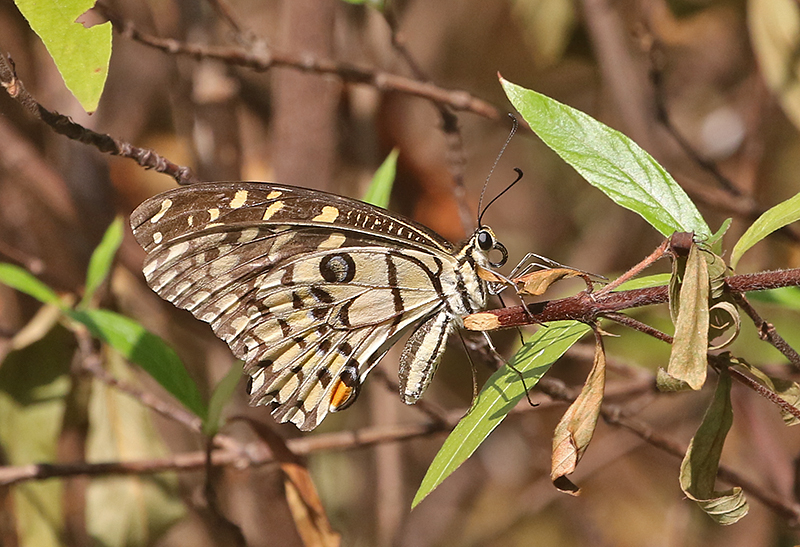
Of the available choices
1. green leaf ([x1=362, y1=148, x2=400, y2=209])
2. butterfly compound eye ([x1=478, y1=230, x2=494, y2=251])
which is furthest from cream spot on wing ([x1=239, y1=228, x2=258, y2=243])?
butterfly compound eye ([x1=478, y1=230, x2=494, y2=251])

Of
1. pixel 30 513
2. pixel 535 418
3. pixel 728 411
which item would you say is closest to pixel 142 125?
pixel 30 513

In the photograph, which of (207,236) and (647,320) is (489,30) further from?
(207,236)

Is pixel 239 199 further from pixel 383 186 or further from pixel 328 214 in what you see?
pixel 383 186

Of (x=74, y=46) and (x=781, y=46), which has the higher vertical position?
(x=74, y=46)

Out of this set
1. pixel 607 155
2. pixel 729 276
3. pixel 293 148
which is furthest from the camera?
pixel 293 148

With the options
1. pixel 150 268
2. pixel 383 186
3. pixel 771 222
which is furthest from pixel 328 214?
pixel 771 222

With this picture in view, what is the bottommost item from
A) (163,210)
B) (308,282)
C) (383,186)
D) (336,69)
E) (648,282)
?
(648,282)

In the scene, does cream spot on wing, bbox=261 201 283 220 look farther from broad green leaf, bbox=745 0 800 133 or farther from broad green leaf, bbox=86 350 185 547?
broad green leaf, bbox=745 0 800 133
